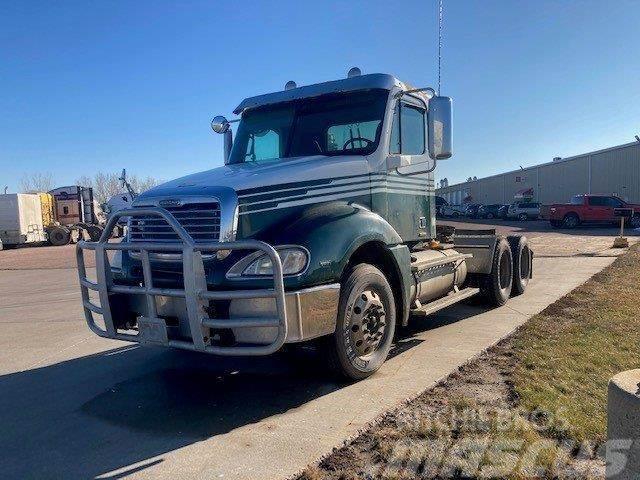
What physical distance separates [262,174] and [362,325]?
1617mm

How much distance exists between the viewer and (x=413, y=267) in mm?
5574

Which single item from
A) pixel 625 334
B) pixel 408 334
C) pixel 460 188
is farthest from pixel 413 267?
pixel 460 188

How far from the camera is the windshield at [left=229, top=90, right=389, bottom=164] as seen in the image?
5516 mm

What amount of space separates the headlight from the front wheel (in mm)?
578

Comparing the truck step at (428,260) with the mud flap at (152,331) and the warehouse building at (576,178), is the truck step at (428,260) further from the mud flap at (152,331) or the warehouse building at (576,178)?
the warehouse building at (576,178)

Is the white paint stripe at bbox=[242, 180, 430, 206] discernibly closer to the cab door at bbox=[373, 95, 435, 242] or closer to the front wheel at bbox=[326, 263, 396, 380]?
the cab door at bbox=[373, 95, 435, 242]

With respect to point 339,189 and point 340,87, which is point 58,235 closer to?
point 340,87

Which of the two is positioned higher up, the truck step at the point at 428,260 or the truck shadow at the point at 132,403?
the truck step at the point at 428,260

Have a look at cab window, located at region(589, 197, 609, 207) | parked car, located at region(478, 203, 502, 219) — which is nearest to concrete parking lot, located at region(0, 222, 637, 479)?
cab window, located at region(589, 197, 609, 207)

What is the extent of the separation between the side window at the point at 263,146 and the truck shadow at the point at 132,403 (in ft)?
7.30

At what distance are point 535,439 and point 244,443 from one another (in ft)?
6.23

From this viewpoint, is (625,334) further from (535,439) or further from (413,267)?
(535,439)

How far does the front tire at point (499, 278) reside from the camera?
7820mm

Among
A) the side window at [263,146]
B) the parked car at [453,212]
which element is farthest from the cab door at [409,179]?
the parked car at [453,212]
